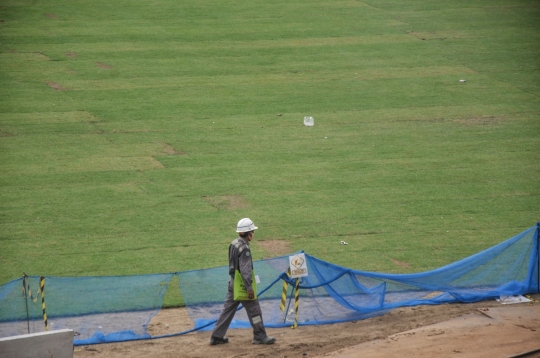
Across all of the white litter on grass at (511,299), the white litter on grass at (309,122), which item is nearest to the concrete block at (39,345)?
the white litter on grass at (511,299)

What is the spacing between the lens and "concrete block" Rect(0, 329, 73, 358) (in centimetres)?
987

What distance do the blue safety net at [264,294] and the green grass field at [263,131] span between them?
7.38 feet

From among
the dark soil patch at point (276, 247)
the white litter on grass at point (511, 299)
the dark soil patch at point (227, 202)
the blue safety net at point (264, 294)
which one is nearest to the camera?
the blue safety net at point (264, 294)

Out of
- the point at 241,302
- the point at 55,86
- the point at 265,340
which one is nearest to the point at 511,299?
the point at 265,340

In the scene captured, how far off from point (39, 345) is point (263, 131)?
1353 cm

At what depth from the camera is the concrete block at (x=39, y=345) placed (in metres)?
9.87

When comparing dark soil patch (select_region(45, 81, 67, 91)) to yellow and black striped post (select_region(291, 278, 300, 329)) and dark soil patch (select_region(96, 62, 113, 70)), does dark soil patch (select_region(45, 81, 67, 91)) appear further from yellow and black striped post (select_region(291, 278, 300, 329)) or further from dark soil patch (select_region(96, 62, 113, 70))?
yellow and black striped post (select_region(291, 278, 300, 329))

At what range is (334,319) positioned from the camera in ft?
41.2

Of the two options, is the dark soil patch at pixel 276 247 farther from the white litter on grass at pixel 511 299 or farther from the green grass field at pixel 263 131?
the white litter on grass at pixel 511 299

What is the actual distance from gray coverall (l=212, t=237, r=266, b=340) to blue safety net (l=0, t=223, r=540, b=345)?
0.81 metres

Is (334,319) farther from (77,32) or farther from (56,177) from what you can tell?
(77,32)

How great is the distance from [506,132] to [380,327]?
1274 centimetres

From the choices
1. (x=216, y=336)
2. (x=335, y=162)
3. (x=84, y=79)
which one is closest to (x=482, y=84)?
(x=335, y=162)

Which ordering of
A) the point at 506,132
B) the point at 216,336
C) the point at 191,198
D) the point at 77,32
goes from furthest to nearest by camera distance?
1. the point at 77,32
2. the point at 506,132
3. the point at 191,198
4. the point at 216,336
